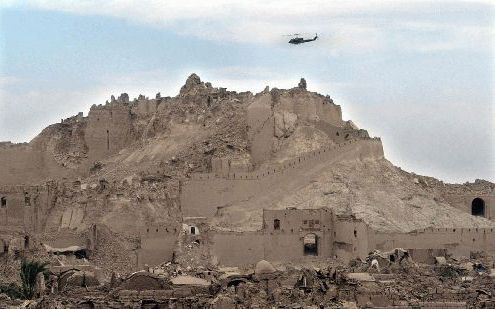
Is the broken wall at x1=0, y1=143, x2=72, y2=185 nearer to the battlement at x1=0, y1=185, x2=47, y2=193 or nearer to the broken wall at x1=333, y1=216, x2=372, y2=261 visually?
the battlement at x1=0, y1=185, x2=47, y2=193

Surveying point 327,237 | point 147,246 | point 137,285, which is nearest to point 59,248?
point 147,246

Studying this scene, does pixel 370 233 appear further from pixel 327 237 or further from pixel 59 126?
pixel 59 126

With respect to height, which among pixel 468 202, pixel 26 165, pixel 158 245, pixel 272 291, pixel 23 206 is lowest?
pixel 272 291

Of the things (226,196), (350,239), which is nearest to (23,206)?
(226,196)

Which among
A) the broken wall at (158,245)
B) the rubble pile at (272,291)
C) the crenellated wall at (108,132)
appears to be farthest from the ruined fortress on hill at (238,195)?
the rubble pile at (272,291)

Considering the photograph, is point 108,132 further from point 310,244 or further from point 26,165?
point 310,244

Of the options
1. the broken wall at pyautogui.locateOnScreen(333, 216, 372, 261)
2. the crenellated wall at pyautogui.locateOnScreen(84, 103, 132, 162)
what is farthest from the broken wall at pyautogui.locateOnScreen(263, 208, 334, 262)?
the crenellated wall at pyautogui.locateOnScreen(84, 103, 132, 162)

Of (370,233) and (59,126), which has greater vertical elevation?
(59,126)

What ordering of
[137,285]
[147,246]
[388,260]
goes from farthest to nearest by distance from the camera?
[147,246], [388,260], [137,285]
